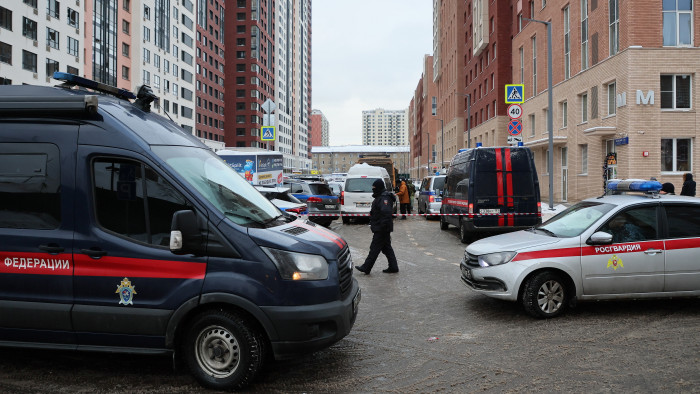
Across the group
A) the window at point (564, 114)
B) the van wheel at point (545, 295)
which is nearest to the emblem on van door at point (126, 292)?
the van wheel at point (545, 295)

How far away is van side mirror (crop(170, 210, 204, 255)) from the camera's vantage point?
13.2ft

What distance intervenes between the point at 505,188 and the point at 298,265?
1013 cm

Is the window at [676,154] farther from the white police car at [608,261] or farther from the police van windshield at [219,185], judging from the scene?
the police van windshield at [219,185]

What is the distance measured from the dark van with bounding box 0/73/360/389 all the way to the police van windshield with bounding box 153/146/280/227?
0.03m

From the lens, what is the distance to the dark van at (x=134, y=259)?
165 inches

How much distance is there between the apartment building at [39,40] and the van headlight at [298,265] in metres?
42.6

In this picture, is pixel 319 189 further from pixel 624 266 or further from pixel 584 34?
pixel 584 34

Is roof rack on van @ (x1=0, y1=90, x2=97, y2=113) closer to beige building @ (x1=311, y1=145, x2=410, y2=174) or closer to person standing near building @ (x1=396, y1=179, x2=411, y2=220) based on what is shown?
person standing near building @ (x1=396, y1=179, x2=411, y2=220)

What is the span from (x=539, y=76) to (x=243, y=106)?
71.3 metres

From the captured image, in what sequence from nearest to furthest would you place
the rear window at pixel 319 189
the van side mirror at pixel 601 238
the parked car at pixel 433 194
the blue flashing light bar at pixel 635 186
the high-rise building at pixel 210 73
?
the van side mirror at pixel 601 238, the blue flashing light bar at pixel 635 186, the rear window at pixel 319 189, the parked car at pixel 433 194, the high-rise building at pixel 210 73

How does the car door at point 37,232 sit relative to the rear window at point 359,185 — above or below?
below

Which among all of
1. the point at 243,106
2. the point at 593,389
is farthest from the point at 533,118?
the point at 243,106

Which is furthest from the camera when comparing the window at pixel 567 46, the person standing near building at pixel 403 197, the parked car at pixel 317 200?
the window at pixel 567 46

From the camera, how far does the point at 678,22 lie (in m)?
24.6
